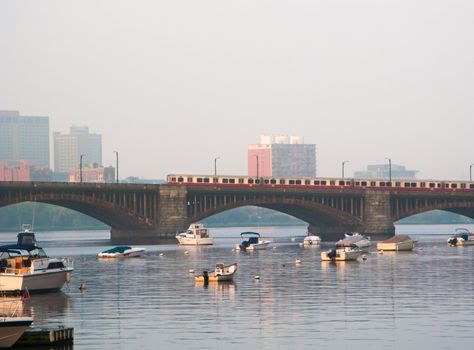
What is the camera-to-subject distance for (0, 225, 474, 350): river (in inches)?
2736

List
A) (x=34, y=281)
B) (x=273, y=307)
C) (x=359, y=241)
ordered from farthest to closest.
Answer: (x=359, y=241) < (x=34, y=281) < (x=273, y=307)

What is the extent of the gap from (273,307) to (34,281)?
71.8 feet

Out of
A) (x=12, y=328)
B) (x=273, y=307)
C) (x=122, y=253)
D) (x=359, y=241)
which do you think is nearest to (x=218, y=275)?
(x=273, y=307)

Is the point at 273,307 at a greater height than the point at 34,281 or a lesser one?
lesser

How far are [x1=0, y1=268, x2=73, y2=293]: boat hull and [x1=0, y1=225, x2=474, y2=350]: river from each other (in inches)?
39.0

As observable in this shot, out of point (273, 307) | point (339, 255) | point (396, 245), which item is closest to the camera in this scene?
point (273, 307)

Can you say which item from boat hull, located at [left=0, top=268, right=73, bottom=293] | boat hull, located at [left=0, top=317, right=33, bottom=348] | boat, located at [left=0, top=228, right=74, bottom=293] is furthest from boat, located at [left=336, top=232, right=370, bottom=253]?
boat hull, located at [left=0, top=317, right=33, bottom=348]

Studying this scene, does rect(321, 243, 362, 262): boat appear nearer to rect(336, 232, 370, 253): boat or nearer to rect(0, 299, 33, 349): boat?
rect(336, 232, 370, 253): boat

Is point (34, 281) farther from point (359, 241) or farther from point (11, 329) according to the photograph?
point (359, 241)

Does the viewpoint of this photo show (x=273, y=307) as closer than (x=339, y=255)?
Yes

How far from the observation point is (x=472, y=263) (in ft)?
455

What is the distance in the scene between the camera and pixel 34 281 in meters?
97.4

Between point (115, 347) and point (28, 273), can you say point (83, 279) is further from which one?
point (115, 347)

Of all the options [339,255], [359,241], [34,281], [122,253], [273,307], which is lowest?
[273,307]
